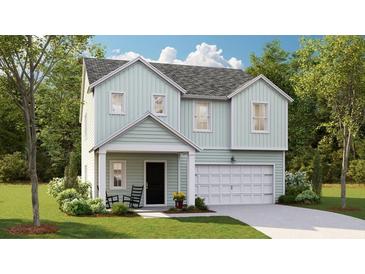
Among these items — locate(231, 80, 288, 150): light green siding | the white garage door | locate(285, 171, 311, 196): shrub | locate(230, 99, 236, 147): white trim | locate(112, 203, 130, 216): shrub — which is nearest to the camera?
locate(112, 203, 130, 216): shrub

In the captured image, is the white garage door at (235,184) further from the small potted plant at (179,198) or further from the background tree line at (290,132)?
the background tree line at (290,132)

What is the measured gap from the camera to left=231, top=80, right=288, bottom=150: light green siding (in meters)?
22.7

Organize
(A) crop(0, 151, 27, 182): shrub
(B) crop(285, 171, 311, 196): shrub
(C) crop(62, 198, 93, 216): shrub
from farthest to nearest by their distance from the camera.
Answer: (A) crop(0, 151, 27, 182): shrub → (B) crop(285, 171, 311, 196): shrub → (C) crop(62, 198, 93, 216): shrub

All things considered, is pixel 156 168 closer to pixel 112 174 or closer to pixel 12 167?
pixel 112 174

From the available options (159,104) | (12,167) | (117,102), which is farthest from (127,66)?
(12,167)

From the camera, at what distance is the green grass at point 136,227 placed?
43.6 ft

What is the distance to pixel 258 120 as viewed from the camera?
2309 cm

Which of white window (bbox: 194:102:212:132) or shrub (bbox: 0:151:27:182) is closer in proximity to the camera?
white window (bbox: 194:102:212:132)

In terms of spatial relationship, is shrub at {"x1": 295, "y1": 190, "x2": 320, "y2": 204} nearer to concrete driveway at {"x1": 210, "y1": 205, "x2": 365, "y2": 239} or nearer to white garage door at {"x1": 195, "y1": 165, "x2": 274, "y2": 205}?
white garage door at {"x1": 195, "y1": 165, "x2": 274, "y2": 205}

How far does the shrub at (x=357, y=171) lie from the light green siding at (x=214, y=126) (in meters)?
20.7

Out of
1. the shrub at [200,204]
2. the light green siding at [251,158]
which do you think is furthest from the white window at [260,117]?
the shrub at [200,204]

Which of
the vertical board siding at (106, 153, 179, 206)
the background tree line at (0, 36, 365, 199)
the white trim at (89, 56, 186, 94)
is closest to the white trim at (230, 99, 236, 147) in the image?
the white trim at (89, 56, 186, 94)

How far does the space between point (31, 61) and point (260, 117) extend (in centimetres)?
1238

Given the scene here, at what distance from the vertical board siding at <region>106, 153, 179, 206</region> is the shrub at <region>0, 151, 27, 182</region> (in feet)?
68.1
